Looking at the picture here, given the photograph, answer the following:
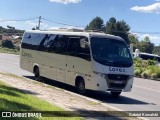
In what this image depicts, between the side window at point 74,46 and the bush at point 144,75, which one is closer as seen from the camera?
the side window at point 74,46

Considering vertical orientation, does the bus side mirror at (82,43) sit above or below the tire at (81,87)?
above

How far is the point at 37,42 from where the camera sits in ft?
71.3

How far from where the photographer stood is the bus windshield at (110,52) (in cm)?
1622

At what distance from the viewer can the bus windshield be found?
53.2ft

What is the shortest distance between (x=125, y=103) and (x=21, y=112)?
7035 mm

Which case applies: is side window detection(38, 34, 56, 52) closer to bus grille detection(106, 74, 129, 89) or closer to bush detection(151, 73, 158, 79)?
bus grille detection(106, 74, 129, 89)

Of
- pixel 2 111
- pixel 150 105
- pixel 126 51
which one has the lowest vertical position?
pixel 150 105

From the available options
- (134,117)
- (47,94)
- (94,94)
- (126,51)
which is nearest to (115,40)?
(126,51)

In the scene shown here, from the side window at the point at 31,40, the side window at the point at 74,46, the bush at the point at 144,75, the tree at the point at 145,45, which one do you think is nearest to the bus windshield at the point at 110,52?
the side window at the point at 74,46

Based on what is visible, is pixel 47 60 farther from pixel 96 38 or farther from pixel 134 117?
pixel 134 117

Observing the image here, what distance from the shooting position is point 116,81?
16203 mm

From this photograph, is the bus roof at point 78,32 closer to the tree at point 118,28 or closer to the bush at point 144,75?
the bush at point 144,75

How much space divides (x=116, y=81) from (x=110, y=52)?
1228mm

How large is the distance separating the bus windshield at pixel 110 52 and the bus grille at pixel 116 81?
449mm
